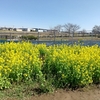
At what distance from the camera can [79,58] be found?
452cm

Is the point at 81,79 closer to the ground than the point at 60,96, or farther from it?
farther from it

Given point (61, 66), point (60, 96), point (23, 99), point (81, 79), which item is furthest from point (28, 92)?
point (81, 79)

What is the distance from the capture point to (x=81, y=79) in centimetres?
423

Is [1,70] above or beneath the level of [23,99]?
above

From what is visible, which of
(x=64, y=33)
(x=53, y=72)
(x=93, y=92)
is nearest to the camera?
(x=93, y=92)

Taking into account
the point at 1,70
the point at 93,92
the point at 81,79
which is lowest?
the point at 93,92

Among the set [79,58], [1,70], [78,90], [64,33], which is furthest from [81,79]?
[64,33]

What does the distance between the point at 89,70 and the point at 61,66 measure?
0.75m

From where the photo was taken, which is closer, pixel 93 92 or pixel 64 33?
pixel 93 92

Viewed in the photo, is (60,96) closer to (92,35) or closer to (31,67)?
(31,67)

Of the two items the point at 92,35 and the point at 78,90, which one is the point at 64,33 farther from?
the point at 78,90

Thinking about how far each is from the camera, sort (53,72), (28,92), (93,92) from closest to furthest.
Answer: (28,92), (93,92), (53,72)

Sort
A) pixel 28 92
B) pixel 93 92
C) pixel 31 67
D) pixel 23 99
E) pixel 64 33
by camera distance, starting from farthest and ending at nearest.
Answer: pixel 64 33 < pixel 31 67 < pixel 93 92 < pixel 28 92 < pixel 23 99

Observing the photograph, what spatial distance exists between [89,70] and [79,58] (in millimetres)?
406
